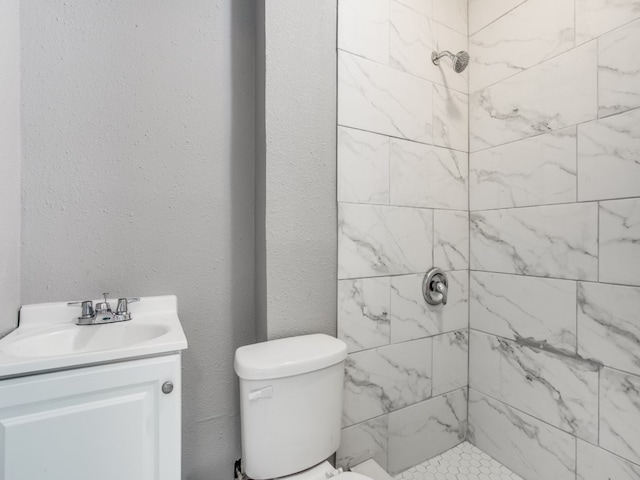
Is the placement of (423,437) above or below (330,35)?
below

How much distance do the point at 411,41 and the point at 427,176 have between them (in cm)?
64

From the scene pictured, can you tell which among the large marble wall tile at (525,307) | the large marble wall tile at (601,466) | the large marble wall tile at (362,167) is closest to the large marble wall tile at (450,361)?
the large marble wall tile at (525,307)

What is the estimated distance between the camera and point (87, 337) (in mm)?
958

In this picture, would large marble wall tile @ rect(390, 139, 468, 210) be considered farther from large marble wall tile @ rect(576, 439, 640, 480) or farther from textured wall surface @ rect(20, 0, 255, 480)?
large marble wall tile @ rect(576, 439, 640, 480)

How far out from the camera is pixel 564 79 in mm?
1333

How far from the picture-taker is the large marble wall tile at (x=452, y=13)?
1.61 meters

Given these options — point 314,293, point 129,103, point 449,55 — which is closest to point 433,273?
point 314,293

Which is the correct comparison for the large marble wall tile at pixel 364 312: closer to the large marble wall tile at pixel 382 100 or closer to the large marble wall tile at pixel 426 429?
the large marble wall tile at pixel 426 429

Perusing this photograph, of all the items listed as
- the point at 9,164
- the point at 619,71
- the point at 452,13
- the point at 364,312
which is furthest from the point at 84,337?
the point at 452,13

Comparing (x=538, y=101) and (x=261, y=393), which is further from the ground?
(x=538, y=101)

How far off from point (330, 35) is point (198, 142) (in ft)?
2.26

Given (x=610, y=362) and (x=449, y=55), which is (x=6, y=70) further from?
(x=610, y=362)

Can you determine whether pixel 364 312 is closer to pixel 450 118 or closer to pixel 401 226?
pixel 401 226

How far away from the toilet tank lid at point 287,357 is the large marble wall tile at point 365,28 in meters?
1.19
